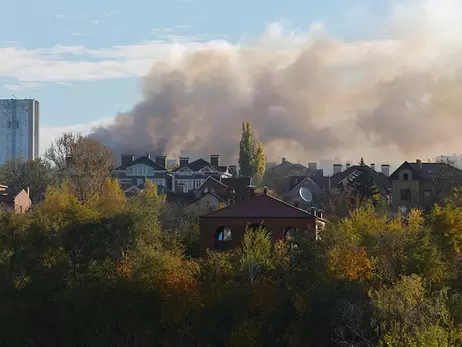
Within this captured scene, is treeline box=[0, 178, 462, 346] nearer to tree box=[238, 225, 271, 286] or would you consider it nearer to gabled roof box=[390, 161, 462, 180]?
tree box=[238, 225, 271, 286]

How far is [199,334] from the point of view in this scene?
36.2 m

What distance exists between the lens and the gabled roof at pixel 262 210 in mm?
44253

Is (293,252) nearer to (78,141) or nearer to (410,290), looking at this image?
(410,290)

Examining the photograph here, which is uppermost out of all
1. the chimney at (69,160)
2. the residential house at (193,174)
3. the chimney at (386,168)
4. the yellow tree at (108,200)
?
the chimney at (386,168)

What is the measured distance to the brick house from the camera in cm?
4403

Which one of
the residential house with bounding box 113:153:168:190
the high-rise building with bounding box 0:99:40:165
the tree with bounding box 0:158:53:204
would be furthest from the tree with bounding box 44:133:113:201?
the high-rise building with bounding box 0:99:40:165

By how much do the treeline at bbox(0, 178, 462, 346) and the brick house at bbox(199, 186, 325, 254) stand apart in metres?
1.54

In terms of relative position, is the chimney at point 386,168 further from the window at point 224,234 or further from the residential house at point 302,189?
the window at point 224,234

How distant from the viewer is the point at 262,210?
146 feet

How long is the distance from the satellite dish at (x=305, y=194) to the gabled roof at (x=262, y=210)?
113 feet

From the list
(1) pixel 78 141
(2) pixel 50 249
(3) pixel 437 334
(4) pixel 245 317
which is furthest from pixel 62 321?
(1) pixel 78 141

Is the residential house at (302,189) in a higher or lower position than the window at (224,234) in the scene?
higher

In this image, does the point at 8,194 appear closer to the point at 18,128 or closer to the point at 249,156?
the point at 249,156

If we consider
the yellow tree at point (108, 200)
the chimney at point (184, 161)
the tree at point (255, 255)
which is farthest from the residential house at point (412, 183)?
the tree at point (255, 255)
